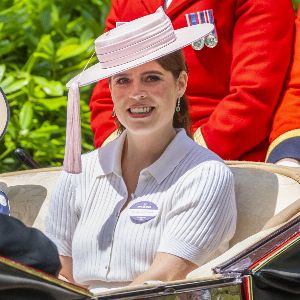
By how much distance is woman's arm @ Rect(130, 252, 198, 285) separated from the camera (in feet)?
12.2

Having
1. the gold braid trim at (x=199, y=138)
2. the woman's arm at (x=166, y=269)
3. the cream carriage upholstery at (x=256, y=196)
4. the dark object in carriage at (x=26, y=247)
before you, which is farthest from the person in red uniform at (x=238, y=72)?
the dark object in carriage at (x=26, y=247)

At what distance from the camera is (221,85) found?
4637 mm

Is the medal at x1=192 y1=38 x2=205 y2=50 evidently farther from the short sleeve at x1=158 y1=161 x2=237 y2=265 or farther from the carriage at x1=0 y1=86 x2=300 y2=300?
the short sleeve at x1=158 y1=161 x2=237 y2=265

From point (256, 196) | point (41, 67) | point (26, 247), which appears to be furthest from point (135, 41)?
point (41, 67)

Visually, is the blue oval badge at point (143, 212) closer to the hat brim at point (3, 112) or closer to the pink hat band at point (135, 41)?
the pink hat band at point (135, 41)

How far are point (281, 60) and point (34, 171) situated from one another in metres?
0.89

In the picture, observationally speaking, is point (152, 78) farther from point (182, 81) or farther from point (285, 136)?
point (285, 136)

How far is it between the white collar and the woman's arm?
269 millimetres

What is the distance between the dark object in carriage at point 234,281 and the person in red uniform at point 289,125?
0.72m

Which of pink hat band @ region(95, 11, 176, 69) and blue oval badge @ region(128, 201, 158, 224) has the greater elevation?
pink hat band @ region(95, 11, 176, 69)

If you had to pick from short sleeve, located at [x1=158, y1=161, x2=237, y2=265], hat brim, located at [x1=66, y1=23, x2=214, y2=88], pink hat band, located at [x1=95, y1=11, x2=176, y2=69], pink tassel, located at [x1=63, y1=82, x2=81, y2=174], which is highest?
pink hat band, located at [x1=95, y1=11, x2=176, y2=69]

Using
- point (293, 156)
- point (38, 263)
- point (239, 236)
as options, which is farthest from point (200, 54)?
point (38, 263)

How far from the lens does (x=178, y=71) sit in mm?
4051

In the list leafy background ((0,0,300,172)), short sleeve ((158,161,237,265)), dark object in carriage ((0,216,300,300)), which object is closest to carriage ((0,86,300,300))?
dark object in carriage ((0,216,300,300))
